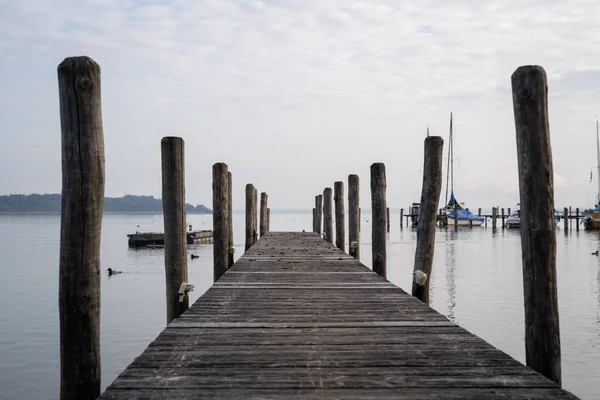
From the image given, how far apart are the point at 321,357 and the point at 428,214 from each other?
4.02m

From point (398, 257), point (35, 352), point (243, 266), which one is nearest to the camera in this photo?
point (243, 266)

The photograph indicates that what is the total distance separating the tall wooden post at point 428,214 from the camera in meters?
7.95

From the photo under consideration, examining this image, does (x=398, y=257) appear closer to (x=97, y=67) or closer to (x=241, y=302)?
(x=241, y=302)

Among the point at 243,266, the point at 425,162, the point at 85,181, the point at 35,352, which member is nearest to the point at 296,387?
the point at 85,181

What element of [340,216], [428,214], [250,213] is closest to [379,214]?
[428,214]

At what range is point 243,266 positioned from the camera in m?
11.2

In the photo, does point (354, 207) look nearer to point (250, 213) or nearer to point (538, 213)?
point (250, 213)

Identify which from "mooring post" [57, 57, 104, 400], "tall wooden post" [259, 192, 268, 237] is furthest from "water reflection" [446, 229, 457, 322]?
"mooring post" [57, 57, 104, 400]

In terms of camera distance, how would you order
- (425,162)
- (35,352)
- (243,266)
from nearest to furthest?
(425,162)
(243,266)
(35,352)

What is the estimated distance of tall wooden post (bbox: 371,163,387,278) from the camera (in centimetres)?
1159

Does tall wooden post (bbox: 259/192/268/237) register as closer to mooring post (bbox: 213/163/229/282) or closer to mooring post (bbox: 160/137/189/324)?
mooring post (bbox: 213/163/229/282)

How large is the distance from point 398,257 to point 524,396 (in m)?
32.1

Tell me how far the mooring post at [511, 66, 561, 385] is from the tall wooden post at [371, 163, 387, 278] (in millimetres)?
6939

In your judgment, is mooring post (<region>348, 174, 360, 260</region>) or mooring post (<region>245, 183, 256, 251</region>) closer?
mooring post (<region>348, 174, 360, 260</region>)
